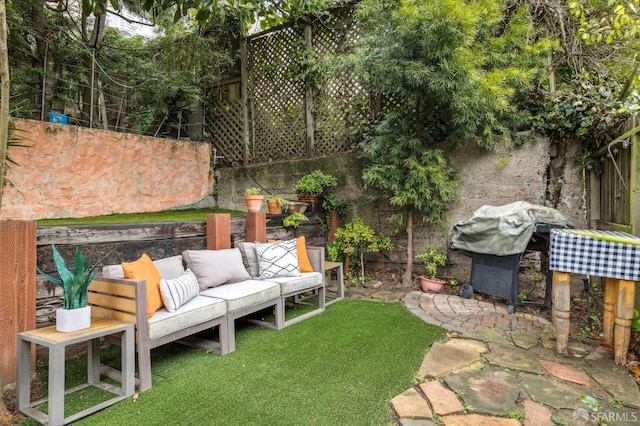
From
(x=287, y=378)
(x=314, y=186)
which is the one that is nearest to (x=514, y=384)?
(x=287, y=378)

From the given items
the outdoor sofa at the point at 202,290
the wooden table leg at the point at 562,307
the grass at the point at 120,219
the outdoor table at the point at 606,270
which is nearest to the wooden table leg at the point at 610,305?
the outdoor table at the point at 606,270

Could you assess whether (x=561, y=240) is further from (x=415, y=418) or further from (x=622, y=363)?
(x=415, y=418)

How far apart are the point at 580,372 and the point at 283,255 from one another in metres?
2.55

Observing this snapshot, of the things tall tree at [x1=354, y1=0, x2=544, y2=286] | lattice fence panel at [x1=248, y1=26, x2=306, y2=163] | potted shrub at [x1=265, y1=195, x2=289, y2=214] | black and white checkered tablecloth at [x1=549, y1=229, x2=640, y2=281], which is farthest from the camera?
lattice fence panel at [x1=248, y1=26, x2=306, y2=163]

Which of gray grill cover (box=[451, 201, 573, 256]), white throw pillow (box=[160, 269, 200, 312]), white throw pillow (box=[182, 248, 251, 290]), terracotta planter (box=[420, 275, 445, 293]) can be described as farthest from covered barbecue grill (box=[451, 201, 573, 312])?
white throw pillow (box=[160, 269, 200, 312])

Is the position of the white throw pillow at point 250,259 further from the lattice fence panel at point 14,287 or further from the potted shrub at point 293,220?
the lattice fence panel at point 14,287

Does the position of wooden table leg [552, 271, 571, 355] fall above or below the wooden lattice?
below

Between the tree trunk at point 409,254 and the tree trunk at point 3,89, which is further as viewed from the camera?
the tree trunk at point 409,254

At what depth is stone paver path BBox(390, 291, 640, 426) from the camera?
186 cm

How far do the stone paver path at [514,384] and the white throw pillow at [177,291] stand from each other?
156cm

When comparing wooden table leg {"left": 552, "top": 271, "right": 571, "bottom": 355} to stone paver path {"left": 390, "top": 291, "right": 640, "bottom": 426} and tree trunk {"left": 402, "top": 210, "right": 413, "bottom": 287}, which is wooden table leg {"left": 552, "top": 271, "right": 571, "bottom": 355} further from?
tree trunk {"left": 402, "top": 210, "right": 413, "bottom": 287}

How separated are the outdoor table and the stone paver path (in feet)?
0.67

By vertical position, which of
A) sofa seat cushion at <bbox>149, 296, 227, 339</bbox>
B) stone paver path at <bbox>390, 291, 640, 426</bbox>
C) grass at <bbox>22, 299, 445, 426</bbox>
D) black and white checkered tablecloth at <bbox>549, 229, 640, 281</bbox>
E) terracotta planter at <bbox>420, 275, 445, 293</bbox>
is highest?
black and white checkered tablecloth at <bbox>549, 229, 640, 281</bbox>

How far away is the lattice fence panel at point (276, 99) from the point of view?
575 centimetres
